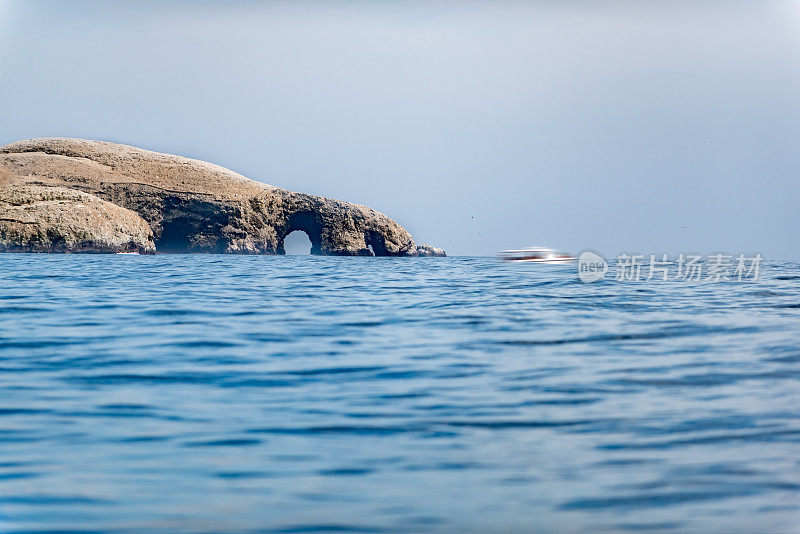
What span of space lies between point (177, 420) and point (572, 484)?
319 cm

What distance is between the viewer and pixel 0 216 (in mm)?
96625

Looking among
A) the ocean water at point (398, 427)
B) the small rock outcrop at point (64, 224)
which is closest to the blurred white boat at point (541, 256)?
the ocean water at point (398, 427)

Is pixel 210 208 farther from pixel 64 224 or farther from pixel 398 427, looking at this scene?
pixel 398 427

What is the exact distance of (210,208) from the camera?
117625mm

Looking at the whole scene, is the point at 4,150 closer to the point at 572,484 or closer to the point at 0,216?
the point at 0,216

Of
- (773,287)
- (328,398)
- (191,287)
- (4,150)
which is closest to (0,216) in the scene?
(4,150)

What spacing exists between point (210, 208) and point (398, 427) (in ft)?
377

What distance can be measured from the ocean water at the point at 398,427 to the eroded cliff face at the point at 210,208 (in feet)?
346

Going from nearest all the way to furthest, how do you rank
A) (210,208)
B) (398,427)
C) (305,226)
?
(398,427)
(210,208)
(305,226)

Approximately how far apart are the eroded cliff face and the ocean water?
105 metres

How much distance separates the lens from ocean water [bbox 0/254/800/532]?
4.68 metres

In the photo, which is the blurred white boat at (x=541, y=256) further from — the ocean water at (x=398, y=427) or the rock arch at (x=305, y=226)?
the rock arch at (x=305, y=226)
